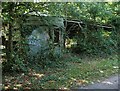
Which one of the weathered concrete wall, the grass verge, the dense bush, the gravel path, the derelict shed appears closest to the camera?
the gravel path

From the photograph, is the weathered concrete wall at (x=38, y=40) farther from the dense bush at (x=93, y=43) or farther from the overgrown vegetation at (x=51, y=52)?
the dense bush at (x=93, y=43)

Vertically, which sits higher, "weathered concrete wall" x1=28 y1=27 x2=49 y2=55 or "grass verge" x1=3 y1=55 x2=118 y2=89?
"weathered concrete wall" x1=28 y1=27 x2=49 y2=55

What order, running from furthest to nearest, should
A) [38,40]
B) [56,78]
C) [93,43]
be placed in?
[93,43], [38,40], [56,78]

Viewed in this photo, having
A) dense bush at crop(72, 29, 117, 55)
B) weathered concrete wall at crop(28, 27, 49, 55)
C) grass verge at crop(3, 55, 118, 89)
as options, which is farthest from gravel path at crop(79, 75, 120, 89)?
dense bush at crop(72, 29, 117, 55)

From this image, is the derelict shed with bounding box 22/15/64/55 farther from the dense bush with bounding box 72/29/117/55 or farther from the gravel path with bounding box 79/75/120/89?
the gravel path with bounding box 79/75/120/89

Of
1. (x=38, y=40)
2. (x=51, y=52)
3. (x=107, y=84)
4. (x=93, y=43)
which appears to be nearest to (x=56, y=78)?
(x=107, y=84)

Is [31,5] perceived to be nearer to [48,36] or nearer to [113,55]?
[48,36]

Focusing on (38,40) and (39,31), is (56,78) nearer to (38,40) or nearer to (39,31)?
(39,31)

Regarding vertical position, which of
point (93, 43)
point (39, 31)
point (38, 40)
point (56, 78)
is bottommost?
point (56, 78)

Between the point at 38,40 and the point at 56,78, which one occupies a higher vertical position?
the point at 38,40

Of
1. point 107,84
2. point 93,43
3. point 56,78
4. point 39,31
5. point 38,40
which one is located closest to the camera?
point 107,84

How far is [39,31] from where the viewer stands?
7211mm

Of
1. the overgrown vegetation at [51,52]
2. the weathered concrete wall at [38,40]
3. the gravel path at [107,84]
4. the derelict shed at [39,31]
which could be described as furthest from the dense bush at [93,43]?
the gravel path at [107,84]

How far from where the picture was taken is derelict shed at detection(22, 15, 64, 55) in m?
6.53
